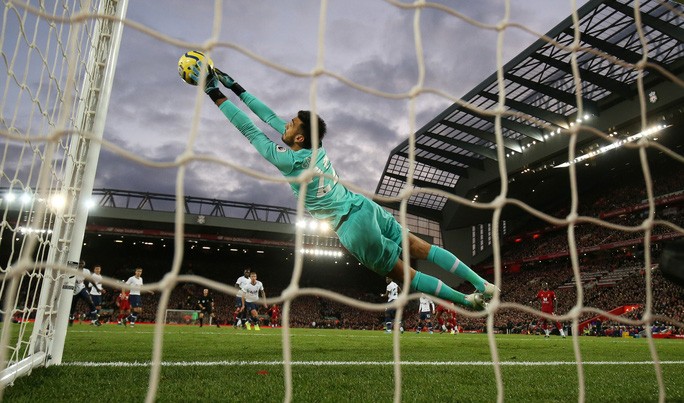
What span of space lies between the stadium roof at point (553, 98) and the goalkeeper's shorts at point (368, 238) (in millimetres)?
10779

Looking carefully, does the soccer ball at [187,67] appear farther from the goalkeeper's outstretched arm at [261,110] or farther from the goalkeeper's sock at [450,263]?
the goalkeeper's sock at [450,263]

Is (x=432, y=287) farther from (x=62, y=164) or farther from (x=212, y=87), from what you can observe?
(x=62, y=164)

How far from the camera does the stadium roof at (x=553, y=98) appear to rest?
1845cm

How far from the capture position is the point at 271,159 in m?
3.29

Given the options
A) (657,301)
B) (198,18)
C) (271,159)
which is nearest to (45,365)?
(271,159)

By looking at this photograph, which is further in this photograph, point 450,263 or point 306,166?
point 450,263

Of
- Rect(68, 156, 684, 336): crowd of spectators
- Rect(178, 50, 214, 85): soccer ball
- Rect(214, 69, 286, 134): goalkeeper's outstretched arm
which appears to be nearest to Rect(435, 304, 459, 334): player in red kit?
Rect(68, 156, 684, 336): crowd of spectators

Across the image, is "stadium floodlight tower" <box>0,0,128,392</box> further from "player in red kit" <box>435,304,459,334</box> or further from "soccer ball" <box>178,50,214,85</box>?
"player in red kit" <box>435,304,459,334</box>

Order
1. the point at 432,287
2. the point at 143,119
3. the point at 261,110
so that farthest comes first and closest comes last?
the point at 143,119 → the point at 432,287 → the point at 261,110

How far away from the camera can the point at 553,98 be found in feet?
75.3

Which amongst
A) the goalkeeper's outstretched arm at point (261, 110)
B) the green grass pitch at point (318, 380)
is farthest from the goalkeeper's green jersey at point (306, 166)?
the green grass pitch at point (318, 380)

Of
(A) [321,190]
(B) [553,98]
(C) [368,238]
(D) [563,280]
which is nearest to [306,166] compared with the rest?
(A) [321,190]

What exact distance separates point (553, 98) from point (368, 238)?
22691mm

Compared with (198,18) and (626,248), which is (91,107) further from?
(626,248)
